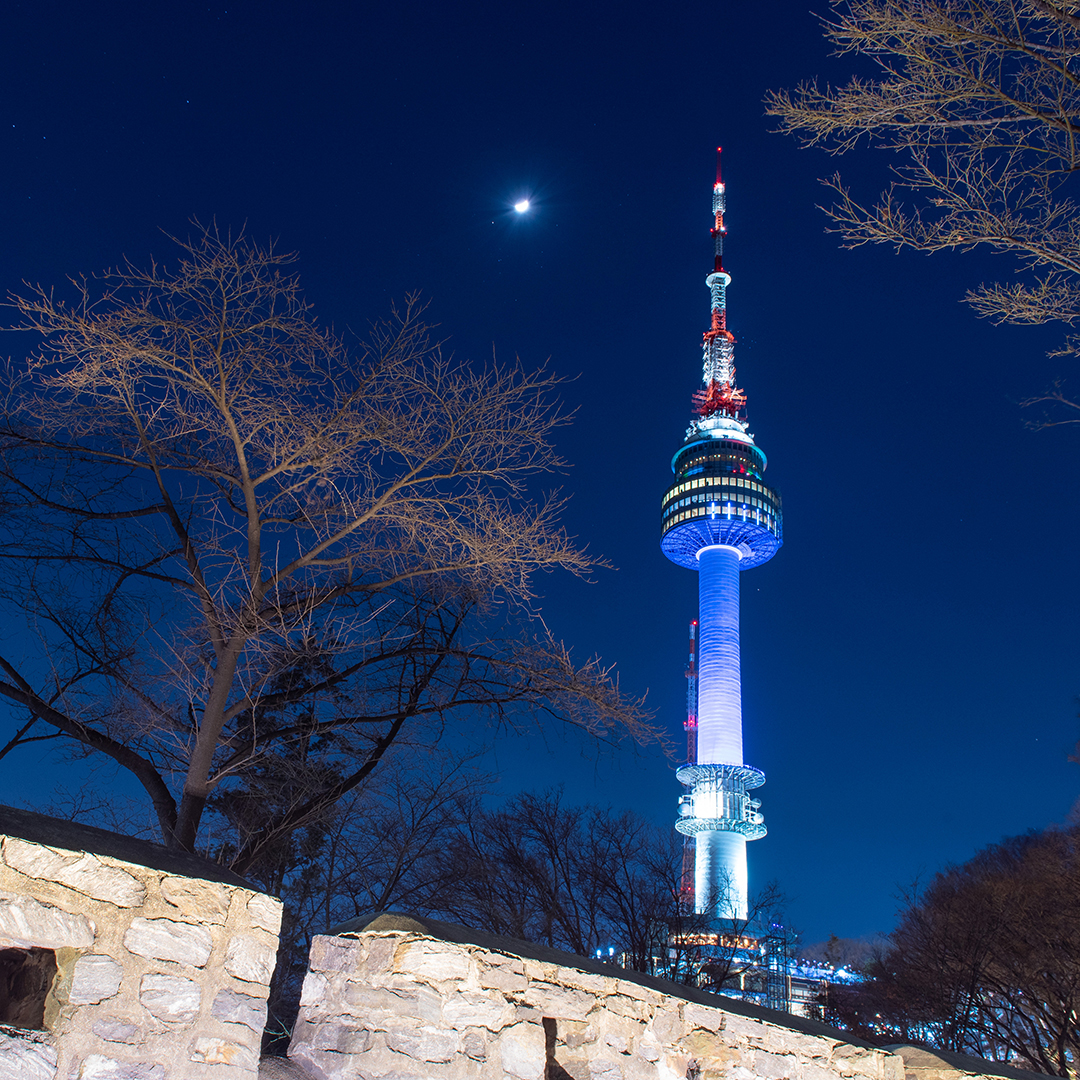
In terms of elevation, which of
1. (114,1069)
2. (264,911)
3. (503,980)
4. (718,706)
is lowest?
(114,1069)

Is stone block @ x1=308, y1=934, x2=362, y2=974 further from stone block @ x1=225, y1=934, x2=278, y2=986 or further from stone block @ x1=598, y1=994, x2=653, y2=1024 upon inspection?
stone block @ x1=598, y1=994, x2=653, y2=1024

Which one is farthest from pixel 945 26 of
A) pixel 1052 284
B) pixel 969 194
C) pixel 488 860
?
pixel 488 860

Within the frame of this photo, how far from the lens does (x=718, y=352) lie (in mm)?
112312

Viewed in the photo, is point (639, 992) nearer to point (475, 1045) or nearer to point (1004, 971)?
point (475, 1045)

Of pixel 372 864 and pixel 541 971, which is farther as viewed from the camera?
pixel 372 864

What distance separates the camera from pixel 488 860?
20.8 meters

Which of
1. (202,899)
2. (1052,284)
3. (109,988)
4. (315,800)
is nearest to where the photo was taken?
(109,988)

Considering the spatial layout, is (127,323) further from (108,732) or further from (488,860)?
(488,860)

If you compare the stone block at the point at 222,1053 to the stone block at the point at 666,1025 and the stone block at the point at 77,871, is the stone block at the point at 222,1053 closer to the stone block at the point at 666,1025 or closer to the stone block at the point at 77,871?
the stone block at the point at 77,871

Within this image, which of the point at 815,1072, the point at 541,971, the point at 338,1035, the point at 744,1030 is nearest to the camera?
the point at 338,1035

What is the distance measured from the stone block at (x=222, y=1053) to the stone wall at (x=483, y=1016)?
377 mm

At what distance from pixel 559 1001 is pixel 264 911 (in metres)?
1.54

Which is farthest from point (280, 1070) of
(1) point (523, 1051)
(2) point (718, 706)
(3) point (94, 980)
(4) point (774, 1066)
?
(2) point (718, 706)

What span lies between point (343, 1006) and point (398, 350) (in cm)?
661
